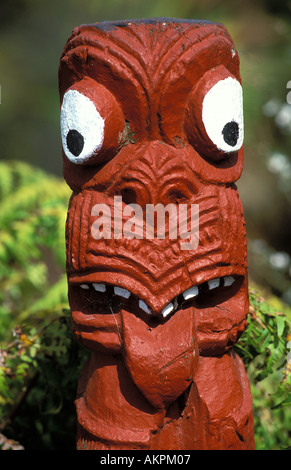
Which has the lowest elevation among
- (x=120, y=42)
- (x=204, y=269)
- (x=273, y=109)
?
(x=204, y=269)

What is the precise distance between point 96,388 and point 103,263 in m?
0.45

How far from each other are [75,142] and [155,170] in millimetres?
285

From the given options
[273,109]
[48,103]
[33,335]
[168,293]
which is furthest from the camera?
[48,103]

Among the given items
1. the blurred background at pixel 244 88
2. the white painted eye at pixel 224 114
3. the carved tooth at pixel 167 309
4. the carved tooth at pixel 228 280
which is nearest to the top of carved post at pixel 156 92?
the white painted eye at pixel 224 114

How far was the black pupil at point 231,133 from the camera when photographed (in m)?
1.70

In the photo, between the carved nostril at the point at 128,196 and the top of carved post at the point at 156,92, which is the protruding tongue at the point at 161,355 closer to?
the carved nostril at the point at 128,196

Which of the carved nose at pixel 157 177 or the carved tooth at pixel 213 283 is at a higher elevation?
the carved nose at pixel 157 177

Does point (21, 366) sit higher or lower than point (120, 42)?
lower

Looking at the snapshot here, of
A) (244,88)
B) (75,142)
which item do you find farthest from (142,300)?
(244,88)

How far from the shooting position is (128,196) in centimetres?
171

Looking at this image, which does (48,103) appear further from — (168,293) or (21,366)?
(168,293)

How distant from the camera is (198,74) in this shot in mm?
1693

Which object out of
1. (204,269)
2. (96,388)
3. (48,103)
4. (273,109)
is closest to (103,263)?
(204,269)

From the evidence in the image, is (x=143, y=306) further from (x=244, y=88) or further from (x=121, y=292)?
(x=244, y=88)
